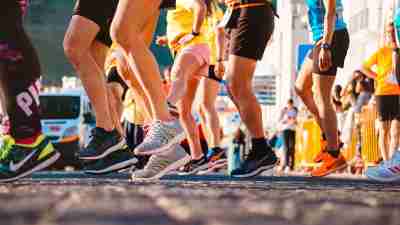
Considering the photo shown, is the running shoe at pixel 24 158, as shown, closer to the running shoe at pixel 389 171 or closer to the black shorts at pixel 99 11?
the black shorts at pixel 99 11

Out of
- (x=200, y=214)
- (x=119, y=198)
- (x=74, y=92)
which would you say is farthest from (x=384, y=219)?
(x=74, y=92)

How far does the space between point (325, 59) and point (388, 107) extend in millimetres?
2955

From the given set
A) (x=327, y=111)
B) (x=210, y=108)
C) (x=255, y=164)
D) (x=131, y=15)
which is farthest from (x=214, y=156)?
(x=131, y=15)

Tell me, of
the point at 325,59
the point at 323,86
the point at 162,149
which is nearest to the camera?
the point at 162,149

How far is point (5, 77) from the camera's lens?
4961mm

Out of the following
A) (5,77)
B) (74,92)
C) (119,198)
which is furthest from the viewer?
(74,92)

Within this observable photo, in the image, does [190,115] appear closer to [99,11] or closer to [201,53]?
[201,53]

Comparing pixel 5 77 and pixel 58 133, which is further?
pixel 58 133

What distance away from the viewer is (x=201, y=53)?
8047mm

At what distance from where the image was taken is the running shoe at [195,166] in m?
8.81

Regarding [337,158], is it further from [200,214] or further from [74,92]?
[74,92]

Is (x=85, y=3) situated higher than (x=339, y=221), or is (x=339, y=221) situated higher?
(x=85, y=3)

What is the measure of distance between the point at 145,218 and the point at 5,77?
277 cm

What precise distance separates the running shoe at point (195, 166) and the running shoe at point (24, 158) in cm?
381
